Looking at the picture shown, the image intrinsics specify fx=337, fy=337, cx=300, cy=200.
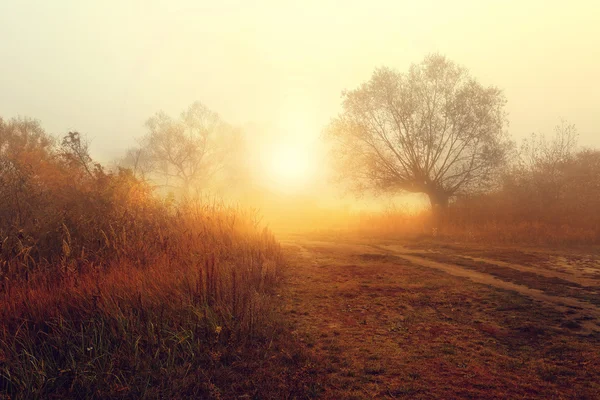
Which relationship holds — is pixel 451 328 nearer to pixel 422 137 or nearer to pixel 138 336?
pixel 138 336

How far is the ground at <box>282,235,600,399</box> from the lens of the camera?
299cm

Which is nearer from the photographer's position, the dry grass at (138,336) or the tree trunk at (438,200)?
the dry grass at (138,336)

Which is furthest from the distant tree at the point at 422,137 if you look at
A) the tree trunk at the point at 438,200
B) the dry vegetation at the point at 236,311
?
the dry vegetation at the point at 236,311

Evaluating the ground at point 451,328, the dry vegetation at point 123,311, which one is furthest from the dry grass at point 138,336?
the ground at point 451,328

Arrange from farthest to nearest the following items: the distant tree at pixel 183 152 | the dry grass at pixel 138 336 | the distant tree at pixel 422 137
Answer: the distant tree at pixel 183 152 < the distant tree at pixel 422 137 < the dry grass at pixel 138 336

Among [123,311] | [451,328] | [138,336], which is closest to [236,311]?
[138,336]

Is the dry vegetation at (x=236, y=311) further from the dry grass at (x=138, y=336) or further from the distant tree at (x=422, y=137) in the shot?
the distant tree at (x=422, y=137)

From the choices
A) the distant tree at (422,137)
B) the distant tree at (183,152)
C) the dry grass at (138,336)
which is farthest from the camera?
the distant tree at (183,152)

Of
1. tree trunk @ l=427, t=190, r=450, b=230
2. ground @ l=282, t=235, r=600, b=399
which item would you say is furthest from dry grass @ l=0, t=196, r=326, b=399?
tree trunk @ l=427, t=190, r=450, b=230

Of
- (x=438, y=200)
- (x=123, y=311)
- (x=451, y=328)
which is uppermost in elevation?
(x=438, y=200)

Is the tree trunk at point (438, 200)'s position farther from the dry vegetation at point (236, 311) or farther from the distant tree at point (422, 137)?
the dry vegetation at point (236, 311)

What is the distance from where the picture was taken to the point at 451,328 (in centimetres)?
426

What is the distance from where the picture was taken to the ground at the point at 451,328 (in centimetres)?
299

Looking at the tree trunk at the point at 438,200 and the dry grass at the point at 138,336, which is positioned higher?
the tree trunk at the point at 438,200
